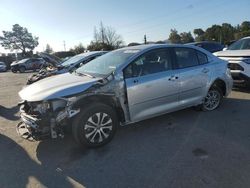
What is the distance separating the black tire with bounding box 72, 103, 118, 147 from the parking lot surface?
172 mm

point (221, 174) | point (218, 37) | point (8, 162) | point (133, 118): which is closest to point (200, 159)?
point (221, 174)

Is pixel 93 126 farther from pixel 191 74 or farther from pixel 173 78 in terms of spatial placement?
pixel 191 74

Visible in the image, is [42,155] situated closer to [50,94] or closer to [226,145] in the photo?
[50,94]

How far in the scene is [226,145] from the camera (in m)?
4.25

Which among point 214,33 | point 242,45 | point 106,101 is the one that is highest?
point 214,33

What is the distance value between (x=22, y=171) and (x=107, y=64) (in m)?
2.40

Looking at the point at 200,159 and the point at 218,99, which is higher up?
the point at 218,99

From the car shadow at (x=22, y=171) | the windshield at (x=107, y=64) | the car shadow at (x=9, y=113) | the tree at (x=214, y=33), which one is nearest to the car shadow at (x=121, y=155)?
the car shadow at (x=22, y=171)

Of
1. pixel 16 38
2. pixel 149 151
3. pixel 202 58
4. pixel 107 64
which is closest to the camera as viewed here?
pixel 149 151

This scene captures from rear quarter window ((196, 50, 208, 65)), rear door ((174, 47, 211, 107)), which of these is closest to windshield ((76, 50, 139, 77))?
rear door ((174, 47, 211, 107))

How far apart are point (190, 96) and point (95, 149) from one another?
235 cm

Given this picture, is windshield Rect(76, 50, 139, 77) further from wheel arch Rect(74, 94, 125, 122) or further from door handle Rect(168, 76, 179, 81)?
door handle Rect(168, 76, 179, 81)

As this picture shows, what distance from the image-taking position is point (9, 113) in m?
7.41

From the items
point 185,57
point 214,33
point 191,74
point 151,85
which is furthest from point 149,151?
point 214,33
